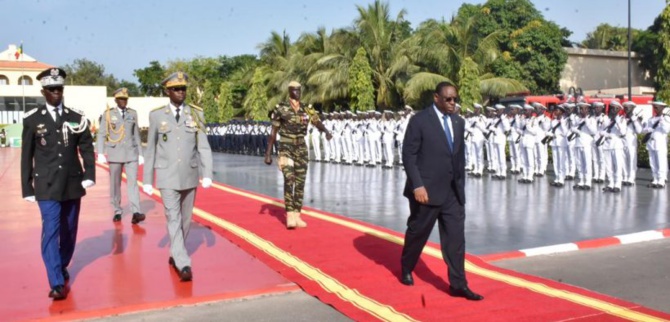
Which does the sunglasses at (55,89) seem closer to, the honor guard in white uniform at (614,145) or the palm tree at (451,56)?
the honor guard in white uniform at (614,145)

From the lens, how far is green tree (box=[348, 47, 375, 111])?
32.8 metres

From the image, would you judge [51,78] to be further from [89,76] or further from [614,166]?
[89,76]

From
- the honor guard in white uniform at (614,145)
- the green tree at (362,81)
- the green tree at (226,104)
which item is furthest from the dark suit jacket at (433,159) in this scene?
the green tree at (226,104)

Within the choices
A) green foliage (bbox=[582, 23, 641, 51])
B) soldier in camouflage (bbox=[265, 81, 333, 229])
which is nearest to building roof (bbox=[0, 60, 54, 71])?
green foliage (bbox=[582, 23, 641, 51])

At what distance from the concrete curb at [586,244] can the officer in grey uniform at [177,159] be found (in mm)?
3122

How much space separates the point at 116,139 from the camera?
997 centimetres

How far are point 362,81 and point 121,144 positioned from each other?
23456 mm

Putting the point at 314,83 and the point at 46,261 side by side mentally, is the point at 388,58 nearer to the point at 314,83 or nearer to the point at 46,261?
the point at 314,83

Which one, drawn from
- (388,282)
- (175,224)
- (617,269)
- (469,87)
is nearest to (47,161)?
(175,224)

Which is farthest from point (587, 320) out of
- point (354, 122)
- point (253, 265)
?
point (354, 122)

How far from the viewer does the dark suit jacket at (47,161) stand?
596 centimetres

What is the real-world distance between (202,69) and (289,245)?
64564 mm

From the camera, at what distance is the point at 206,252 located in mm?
7898

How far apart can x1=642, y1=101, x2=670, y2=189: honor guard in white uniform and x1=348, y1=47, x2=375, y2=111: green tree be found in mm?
19374
